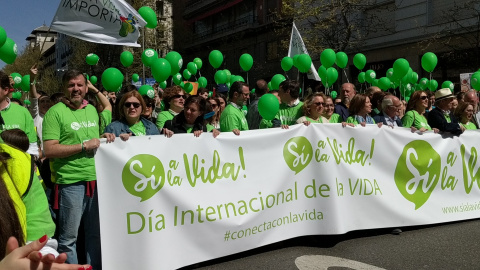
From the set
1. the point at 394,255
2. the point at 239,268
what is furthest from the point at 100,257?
the point at 394,255

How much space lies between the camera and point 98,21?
616cm

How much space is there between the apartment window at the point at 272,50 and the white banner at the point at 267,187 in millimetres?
23930

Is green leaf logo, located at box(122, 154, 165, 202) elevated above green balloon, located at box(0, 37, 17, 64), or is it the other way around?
green balloon, located at box(0, 37, 17, 64)

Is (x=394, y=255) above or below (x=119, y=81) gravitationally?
below

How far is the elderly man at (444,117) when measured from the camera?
5.55 m

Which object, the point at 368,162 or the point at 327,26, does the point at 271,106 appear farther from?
the point at 327,26

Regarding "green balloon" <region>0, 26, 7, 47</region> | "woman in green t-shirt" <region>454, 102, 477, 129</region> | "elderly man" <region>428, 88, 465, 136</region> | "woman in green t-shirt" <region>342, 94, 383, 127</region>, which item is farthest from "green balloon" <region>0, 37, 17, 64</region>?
"woman in green t-shirt" <region>454, 102, 477, 129</region>

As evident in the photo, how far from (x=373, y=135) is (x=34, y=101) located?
409cm

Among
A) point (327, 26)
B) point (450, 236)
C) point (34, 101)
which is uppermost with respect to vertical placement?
point (327, 26)

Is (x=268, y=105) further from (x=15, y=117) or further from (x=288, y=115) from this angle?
(x=15, y=117)

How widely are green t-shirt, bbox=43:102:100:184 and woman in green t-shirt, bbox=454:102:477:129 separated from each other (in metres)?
4.75

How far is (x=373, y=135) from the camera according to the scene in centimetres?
509

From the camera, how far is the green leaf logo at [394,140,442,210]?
5.21m

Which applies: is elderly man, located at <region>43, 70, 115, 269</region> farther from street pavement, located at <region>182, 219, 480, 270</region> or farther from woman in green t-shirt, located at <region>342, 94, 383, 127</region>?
woman in green t-shirt, located at <region>342, 94, 383, 127</region>
